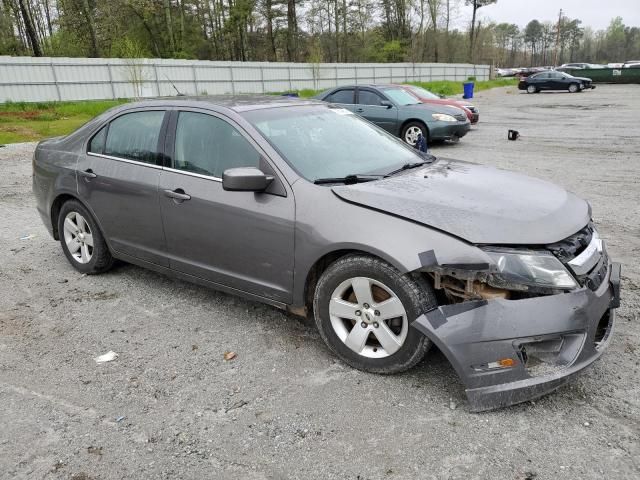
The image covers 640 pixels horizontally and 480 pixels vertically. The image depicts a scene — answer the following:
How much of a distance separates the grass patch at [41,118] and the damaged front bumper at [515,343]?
→ 1551 cm

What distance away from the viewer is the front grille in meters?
2.79

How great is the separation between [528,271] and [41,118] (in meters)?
20.5

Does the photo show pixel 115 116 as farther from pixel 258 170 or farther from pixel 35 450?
pixel 35 450

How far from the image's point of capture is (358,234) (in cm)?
303

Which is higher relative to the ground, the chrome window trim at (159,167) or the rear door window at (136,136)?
the rear door window at (136,136)

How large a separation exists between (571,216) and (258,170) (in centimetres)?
193

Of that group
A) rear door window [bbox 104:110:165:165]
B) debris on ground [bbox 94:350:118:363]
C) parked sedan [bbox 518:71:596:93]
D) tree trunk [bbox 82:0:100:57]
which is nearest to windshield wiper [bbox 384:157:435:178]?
rear door window [bbox 104:110:165:165]

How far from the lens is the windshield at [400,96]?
13.2 metres

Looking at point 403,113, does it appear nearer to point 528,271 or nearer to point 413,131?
point 413,131

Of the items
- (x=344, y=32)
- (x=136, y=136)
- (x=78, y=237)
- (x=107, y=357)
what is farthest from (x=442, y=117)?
(x=344, y=32)

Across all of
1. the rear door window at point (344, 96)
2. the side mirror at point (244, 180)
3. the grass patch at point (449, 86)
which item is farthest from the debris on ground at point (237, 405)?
the grass patch at point (449, 86)

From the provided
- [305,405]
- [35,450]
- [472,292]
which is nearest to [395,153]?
[472,292]

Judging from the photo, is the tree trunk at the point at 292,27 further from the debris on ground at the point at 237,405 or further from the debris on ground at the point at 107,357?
the debris on ground at the point at 237,405

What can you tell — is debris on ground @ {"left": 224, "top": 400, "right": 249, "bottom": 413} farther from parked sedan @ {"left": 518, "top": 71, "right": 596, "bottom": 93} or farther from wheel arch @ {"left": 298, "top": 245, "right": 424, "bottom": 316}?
parked sedan @ {"left": 518, "top": 71, "right": 596, "bottom": 93}
